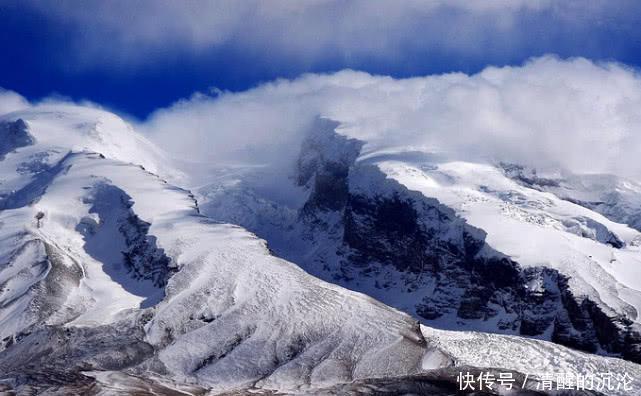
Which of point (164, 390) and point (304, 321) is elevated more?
point (304, 321)

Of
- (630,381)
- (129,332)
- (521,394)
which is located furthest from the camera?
(129,332)

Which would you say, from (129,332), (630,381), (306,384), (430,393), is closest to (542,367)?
(630,381)

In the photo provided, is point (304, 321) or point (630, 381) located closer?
point (630, 381)

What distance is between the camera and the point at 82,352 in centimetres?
17500

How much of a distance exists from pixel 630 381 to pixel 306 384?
2522 inches

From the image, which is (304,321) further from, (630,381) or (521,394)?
(630,381)

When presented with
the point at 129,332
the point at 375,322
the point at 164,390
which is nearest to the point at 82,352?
the point at 129,332

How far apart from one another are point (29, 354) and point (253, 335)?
150 feet

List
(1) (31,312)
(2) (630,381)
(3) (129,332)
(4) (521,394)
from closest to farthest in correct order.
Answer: (4) (521,394), (2) (630,381), (3) (129,332), (1) (31,312)

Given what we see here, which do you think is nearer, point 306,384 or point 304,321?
point 306,384

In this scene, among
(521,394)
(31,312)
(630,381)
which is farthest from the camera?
(31,312)

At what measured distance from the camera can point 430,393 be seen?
154000 millimetres

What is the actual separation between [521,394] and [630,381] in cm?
3145

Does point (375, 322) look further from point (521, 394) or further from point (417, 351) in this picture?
point (521, 394)
